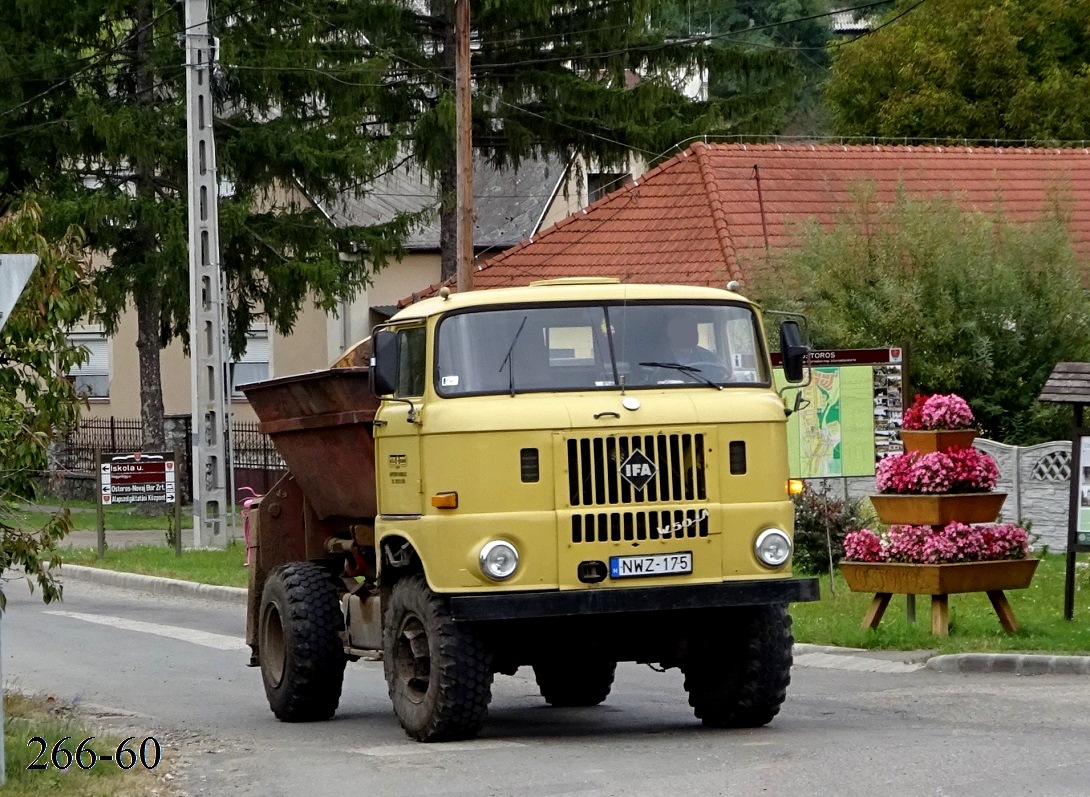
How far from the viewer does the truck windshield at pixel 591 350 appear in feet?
34.8

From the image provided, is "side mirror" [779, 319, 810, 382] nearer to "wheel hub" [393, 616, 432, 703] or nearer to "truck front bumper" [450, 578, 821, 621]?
"truck front bumper" [450, 578, 821, 621]

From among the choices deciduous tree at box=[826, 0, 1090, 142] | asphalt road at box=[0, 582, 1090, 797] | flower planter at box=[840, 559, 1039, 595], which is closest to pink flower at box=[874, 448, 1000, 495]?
flower planter at box=[840, 559, 1039, 595]

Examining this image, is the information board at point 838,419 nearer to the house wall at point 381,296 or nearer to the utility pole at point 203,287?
the utility pole at point 203,287

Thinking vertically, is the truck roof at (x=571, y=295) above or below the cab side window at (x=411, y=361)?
above

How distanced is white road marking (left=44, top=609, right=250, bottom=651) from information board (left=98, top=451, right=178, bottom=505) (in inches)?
242

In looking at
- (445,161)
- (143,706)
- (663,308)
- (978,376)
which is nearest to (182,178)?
(445,161)

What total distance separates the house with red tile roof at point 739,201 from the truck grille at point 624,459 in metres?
18.6

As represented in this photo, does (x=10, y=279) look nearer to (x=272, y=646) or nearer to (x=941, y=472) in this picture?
(x=272, y=646)

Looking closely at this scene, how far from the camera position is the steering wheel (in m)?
10.8

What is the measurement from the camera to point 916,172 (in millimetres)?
33562

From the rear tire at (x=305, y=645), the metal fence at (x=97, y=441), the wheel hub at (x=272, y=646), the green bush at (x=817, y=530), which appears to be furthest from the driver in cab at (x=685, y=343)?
the metal fence at (x=97, y=441)

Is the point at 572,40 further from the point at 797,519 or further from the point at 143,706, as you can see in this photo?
the point at 143,706

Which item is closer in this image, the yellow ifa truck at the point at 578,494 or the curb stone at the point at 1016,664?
the yellow ifa truck at the point at 578,494

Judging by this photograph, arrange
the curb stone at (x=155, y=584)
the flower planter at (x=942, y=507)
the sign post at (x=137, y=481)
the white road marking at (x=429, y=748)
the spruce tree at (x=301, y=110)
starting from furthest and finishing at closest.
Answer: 1. the spruce tree at (x=301, y=110)
2. the sign post at (x=137, y=481)
3. the curb stone at (x=155, y=584)
4. the flower planter at (x=942, y=507)
5. the white road marking at (x=429, y=748)
